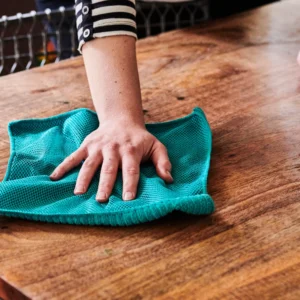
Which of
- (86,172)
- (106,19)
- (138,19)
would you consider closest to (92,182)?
(86,172)

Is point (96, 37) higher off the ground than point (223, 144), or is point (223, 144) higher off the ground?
point (96, 37)

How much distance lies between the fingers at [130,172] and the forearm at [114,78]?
83 mm

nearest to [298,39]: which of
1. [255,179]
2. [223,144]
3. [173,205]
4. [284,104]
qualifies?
[284,104]

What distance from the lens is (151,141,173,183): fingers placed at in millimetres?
799

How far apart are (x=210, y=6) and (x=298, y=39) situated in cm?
44

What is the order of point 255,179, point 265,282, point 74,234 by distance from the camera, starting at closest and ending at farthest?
point 265,282
point 74,234
point 255,179

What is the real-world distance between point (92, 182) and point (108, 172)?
0.03 m

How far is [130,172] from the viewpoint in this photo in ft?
2.59

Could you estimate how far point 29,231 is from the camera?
708 millimetres

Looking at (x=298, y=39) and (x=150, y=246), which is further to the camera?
(x=298, y=39)

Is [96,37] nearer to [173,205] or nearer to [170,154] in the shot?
[170,154]

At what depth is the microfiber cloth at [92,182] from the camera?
2.33ft

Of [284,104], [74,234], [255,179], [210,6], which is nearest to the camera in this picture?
[74,234]

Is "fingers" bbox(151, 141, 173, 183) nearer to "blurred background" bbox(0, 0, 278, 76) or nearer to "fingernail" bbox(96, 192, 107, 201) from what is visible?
"fingernail" bbox(96, 192, 107, 201)
